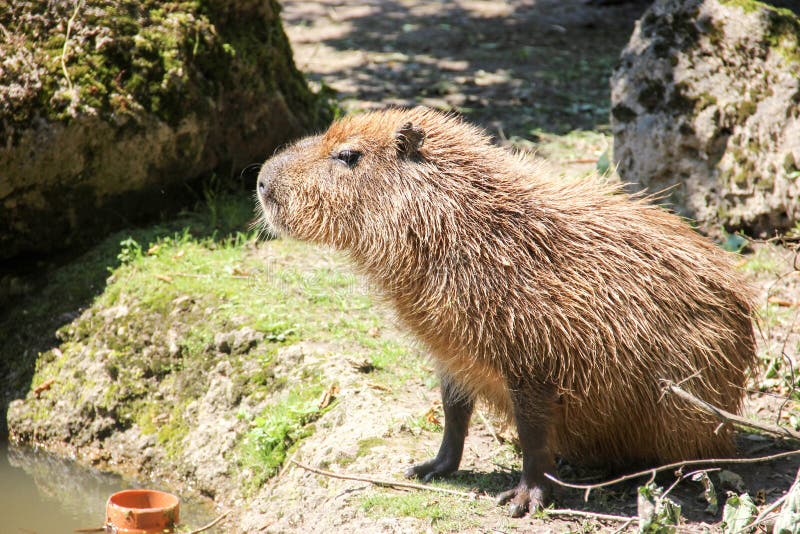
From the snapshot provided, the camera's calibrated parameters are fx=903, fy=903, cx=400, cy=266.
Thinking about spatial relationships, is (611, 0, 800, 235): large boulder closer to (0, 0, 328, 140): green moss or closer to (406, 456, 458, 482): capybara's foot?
(0, 0, 328, 140): green moss

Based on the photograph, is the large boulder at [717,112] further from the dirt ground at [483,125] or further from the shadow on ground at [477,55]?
the shadow on ground at [477,55]

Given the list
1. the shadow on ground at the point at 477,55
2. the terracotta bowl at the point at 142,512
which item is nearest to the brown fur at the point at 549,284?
the terracotta bowl at the point at 142,512

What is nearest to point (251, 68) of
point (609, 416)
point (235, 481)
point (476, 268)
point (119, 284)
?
point (119, 284)

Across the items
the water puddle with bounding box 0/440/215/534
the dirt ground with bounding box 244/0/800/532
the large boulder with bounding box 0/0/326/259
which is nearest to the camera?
the dirt ground with bounding box 244/0/800/532

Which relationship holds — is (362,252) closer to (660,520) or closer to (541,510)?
(541,510)

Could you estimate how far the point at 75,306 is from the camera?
566 centimetres

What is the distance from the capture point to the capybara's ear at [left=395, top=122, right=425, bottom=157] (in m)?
3.64

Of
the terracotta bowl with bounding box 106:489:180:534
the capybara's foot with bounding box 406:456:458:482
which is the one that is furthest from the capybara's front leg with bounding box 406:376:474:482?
the terracotta bowl with bounding box 106:489:180:534

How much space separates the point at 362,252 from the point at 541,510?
1.24 metres

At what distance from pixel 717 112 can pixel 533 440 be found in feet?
11.1

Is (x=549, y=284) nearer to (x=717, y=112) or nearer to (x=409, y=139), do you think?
(x=409, y=139)

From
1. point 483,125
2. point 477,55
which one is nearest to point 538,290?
point 483,125

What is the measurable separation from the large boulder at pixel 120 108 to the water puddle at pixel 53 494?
5.11 feet

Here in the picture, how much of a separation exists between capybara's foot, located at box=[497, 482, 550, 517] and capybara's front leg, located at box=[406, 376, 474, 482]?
0.40 metres
